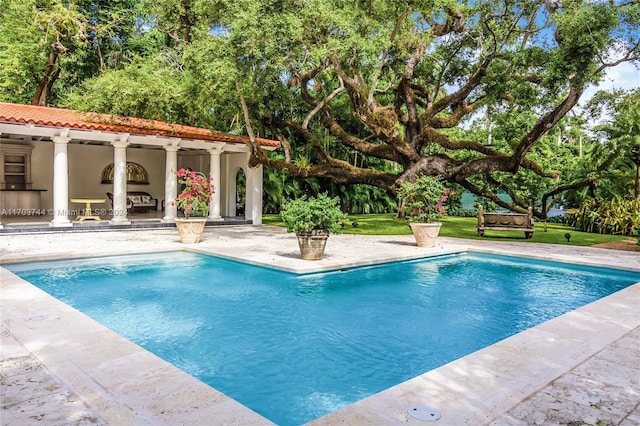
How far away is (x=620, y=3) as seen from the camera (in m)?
13.7

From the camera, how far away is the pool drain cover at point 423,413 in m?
3.39

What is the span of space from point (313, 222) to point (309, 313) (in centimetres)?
378

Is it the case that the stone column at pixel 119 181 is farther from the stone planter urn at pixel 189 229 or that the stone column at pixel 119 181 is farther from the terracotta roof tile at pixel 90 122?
the stone planter urn at pixel 189 229

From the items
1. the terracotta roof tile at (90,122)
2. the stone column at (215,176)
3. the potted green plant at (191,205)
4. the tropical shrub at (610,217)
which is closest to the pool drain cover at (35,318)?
the potted green plant at (191,205)

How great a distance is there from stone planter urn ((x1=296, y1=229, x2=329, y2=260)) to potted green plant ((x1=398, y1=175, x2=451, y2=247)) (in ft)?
13.6

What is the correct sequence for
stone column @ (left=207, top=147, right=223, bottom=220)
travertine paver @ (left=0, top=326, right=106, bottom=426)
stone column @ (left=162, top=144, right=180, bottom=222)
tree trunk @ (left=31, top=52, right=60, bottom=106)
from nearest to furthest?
travertine paver @ (left=0, top=326, right=106, bottom=426)
stone column @ (left=162, top=144, right=180, bottom=222)
stone column @ (left=207, top=147, right=223, bottom=220)
tree trunk @ (left=31, top=52, right=60, bottom=106)

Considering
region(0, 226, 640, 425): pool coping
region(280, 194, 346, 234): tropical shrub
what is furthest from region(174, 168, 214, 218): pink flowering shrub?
region(0, 226, 640, 425): pool coping

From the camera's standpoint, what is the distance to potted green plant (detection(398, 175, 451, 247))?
13844 millimetres

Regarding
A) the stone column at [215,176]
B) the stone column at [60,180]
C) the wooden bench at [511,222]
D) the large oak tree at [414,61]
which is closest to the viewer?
the large oak tree at [414,61]

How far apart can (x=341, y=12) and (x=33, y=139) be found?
13.6 m

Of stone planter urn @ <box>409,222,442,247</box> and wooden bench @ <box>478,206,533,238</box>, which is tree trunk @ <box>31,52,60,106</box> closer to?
stone planter urn @ <box>409,222,442,247</box>

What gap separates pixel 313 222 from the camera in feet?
35.4

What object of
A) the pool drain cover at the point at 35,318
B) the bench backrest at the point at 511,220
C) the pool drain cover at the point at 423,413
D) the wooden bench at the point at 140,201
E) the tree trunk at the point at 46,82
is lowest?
the pool drain cover at the point at 423,413

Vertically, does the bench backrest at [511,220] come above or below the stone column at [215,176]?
below
